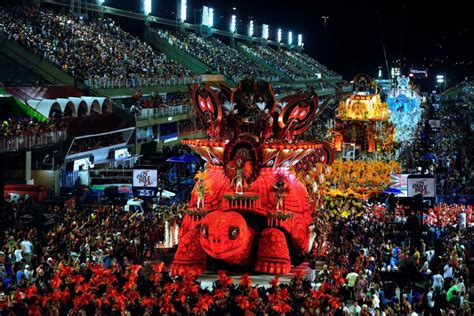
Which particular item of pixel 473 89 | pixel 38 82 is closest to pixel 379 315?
pixel 38 82

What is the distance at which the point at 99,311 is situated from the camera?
48.4ft

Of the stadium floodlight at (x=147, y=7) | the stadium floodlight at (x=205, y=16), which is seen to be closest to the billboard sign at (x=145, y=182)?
the stadium floodlight at (x=147, y=7)

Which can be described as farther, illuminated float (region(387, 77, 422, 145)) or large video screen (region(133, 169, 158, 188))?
illuminated float (region(387, 77, 422, 145))

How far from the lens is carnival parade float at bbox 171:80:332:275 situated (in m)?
19.9

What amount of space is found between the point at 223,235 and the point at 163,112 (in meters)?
31.4

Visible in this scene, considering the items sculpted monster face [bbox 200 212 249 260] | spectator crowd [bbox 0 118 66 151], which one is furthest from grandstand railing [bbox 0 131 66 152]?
sculpted monster face [bbox 200 212 249 260]

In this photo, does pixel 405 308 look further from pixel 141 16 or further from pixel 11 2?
pixel 141 16

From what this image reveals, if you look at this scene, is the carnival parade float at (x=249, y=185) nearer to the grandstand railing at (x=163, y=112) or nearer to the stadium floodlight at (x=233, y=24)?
the grandstand railing at (x=163, y=112)

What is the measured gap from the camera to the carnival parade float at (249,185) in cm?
1994

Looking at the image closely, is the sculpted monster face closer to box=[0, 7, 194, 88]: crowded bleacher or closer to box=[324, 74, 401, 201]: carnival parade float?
box=[324, 74, 401, 201]: carnival parade float

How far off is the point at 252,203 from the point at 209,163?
186 cm

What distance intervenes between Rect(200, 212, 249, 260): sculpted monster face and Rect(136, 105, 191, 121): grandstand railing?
90.1ft

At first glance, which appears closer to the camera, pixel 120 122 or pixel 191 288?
pixel 191 288

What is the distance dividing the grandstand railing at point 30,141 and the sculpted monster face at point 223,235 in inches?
482
